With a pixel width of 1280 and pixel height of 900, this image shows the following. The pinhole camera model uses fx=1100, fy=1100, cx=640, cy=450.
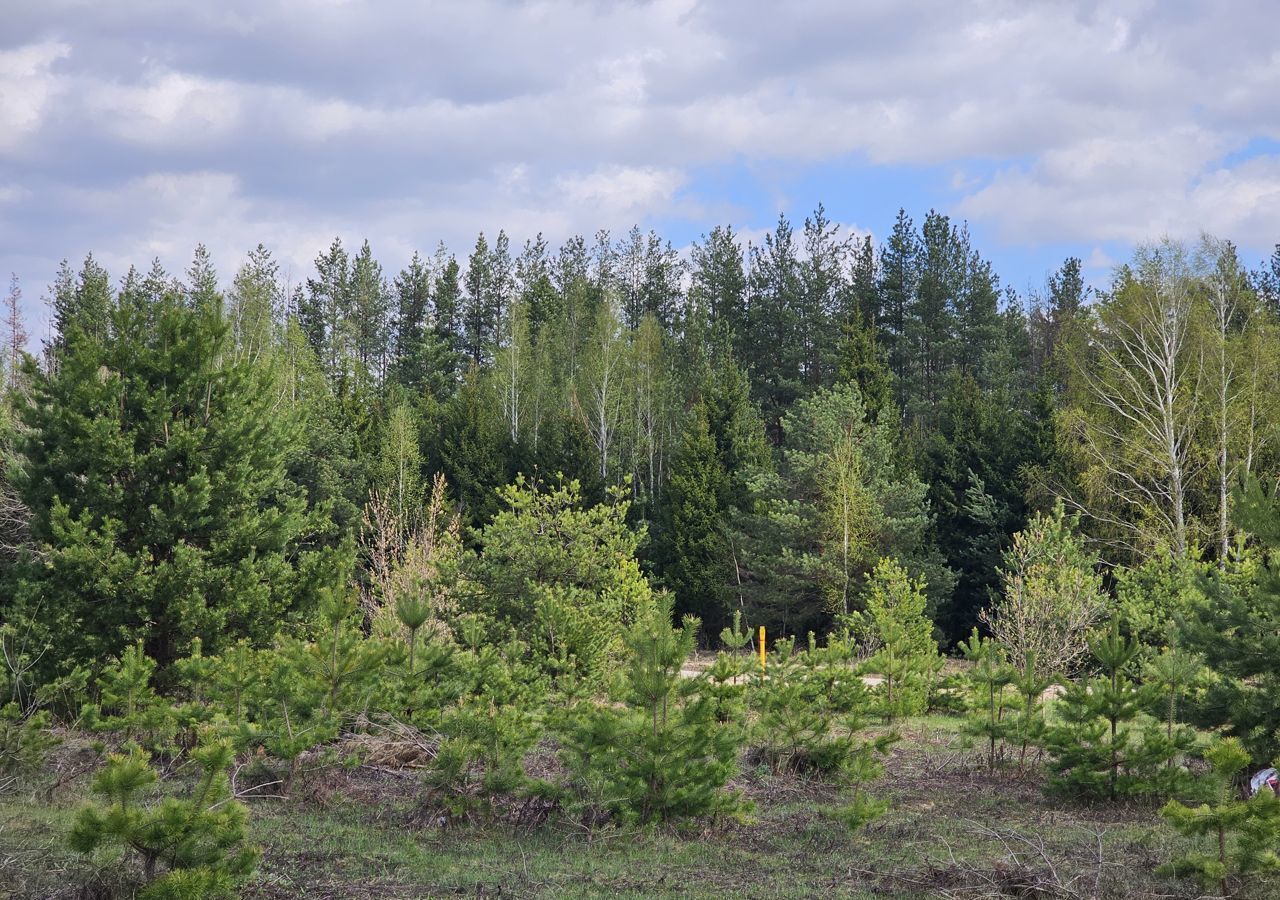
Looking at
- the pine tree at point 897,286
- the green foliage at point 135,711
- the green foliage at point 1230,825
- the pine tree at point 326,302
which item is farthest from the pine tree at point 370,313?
the green foliage at point 1230,825

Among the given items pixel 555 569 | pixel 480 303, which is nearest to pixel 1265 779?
pixel 555 569

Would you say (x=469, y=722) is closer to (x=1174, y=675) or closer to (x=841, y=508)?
(x=1174, y=675)

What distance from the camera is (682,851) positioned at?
8.22 m

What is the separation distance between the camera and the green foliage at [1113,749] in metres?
9.75

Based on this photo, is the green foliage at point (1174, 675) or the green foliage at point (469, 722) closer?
the green foliage at point (469, 722)

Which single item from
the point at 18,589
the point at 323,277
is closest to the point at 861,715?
the point at 18,589

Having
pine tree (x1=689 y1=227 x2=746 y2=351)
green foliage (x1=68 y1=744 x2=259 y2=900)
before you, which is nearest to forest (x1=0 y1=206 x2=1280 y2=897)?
green foliage (x1=68 y1=744 x2=259 y2=900)

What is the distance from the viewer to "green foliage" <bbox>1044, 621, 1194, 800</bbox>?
32.0ft

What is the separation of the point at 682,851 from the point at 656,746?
2.60 ft

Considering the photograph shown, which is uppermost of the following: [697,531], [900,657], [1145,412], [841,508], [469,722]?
[1145,412]

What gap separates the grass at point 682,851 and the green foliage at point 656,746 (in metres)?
0.28

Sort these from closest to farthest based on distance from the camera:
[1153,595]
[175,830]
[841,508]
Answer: [175,830] → [1153,595] → [841,508]

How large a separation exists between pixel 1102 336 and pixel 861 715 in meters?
21.7

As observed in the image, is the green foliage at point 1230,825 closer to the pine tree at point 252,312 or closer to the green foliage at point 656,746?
the green foliage at point 656,746
